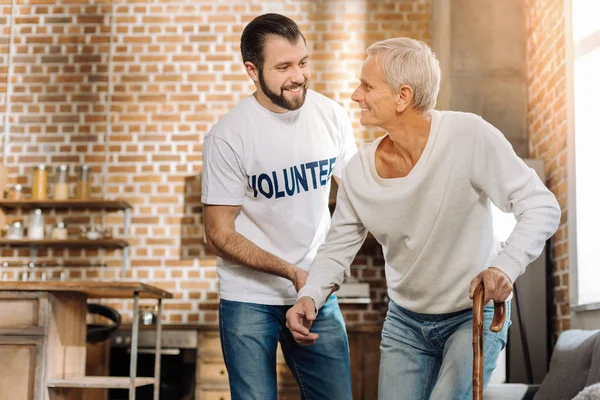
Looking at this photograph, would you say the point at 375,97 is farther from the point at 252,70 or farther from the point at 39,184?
the point at 39,184

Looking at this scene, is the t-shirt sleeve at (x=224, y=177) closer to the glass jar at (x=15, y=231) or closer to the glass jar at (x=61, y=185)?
the glass jar at (x=61, y=185)

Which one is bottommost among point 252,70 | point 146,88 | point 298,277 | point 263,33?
point 298,277

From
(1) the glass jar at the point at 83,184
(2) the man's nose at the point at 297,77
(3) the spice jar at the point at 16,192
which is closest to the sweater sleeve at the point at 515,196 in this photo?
(2) the man's nose at the point at 297,77

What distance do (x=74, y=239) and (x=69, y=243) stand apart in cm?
9

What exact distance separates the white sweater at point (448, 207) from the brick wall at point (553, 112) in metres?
2.42

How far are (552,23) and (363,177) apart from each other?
2.94 m

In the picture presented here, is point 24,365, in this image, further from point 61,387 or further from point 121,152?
point 121,152

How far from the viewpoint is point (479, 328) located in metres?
1.76

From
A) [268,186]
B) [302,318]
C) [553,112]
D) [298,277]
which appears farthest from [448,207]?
[553,112]

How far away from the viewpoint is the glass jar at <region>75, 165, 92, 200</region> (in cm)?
594

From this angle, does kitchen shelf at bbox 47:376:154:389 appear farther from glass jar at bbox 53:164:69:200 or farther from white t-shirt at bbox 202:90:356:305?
glass jar at bbox 53:164:69:200

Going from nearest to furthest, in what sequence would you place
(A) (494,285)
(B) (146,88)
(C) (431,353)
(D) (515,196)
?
(A) (494,285) < (D) (515,196) < (C) (431,353) < (B) (146,88)

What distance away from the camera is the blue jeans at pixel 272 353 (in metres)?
2.43

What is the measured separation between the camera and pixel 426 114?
2.05 metres
